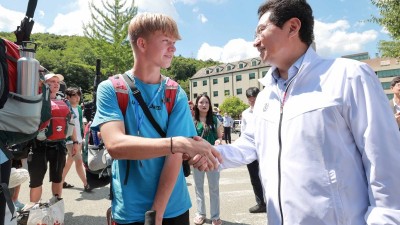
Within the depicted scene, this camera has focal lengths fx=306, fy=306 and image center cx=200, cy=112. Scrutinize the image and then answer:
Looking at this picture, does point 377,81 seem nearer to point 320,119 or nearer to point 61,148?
point 320,119

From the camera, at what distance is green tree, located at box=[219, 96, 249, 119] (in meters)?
70.2

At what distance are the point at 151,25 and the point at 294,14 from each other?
87 cm

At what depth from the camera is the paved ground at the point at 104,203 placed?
518 centimetres

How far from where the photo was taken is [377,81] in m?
1.50

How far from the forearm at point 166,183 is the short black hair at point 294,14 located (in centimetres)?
104

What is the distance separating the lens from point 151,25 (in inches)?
74.5

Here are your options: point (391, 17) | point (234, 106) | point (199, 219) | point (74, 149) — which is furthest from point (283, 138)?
point (234, 106)

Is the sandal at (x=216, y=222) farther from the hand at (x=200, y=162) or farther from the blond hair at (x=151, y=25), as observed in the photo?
the blond hair at (x=151, y=25)

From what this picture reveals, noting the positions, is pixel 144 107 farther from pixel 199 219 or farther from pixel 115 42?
pixel 115 42

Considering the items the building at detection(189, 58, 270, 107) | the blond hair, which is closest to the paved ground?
the blond hair

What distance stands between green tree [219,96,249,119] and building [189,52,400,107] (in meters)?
3.83

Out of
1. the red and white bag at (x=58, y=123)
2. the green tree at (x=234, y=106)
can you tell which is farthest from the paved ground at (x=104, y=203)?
the green tree at (x=234, y=106)

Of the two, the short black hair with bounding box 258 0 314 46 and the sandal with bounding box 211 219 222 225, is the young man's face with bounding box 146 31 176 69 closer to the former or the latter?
the short black hair with bounding box 258 0 314 46

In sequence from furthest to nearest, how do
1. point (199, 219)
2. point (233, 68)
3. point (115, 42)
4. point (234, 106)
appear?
point (233, 68)
point (234, 106)
point (115, 42)
point (199, 219)
